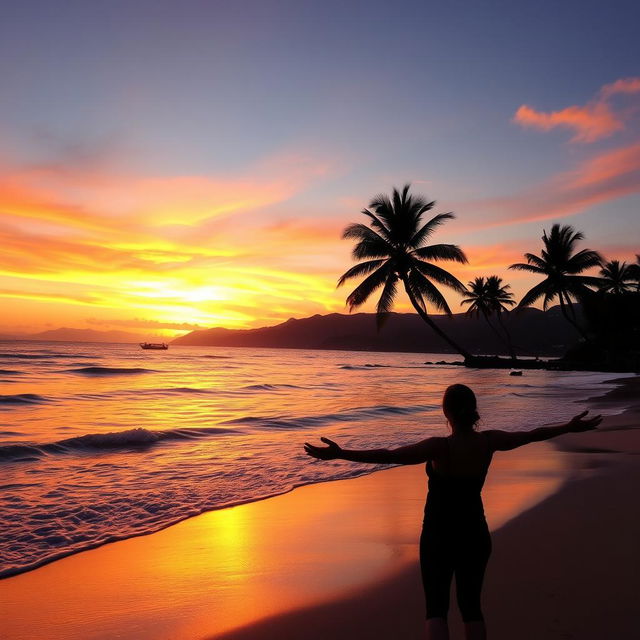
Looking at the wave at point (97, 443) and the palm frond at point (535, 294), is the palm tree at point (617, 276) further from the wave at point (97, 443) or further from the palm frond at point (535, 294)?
the wave at point (97, 443)

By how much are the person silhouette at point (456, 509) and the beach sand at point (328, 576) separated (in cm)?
70

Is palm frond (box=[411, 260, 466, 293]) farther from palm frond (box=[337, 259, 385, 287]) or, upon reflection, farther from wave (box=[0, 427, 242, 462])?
wave (box=[0, 427, 242, 462])

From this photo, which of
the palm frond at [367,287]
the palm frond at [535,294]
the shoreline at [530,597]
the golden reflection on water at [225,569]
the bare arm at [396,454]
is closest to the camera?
the bare arm at [396,454]

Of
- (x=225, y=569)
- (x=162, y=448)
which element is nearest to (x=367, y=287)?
(x=162, y=448)

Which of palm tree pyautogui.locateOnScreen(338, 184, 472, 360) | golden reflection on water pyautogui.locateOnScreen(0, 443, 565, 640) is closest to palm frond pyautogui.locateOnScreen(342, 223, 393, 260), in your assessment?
palm tree pyautogui.locateOnScreen(338, 184, 472, 360)

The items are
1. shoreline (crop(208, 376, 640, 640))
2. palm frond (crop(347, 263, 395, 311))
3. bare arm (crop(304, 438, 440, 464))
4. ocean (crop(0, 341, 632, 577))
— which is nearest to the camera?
bare arm (crop(304, 438, 440, 464))

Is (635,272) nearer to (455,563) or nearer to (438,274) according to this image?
(438,274)

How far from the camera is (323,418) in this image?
50.9 feet

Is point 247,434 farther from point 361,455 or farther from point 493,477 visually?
point 361,455

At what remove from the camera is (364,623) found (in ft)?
11.3

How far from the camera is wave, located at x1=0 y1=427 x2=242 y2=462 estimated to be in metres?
9.82

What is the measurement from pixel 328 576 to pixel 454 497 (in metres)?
1.92

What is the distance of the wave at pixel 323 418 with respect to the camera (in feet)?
46.9

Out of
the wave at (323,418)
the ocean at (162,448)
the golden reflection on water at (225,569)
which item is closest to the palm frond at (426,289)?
the ocean at (162,448)
